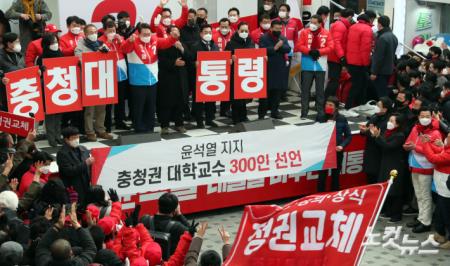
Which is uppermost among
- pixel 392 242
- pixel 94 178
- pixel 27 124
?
pixel 27 124

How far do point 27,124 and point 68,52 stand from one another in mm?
2876

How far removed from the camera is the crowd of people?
25.2 feet

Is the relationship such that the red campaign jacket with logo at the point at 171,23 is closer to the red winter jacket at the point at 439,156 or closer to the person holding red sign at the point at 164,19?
the person holding red sign at the point at 164,19

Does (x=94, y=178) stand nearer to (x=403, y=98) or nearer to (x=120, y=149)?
(x=120, y=149)

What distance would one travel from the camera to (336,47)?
14859 millimetres

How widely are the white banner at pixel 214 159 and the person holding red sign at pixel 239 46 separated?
2.67 metres

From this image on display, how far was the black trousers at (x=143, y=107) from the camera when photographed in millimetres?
13125

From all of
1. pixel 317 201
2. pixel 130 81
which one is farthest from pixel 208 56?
pixel 317 201

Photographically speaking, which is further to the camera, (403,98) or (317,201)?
(403,98)

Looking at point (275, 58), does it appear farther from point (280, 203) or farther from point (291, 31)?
point (280, 203)

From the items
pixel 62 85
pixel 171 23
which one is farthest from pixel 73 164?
pixel 171 23

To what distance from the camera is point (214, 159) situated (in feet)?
36.5

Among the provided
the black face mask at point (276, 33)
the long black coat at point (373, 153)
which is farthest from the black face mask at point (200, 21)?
the long black coat at point (373, 153)

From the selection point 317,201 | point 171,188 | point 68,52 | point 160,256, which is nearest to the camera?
point 317,201
